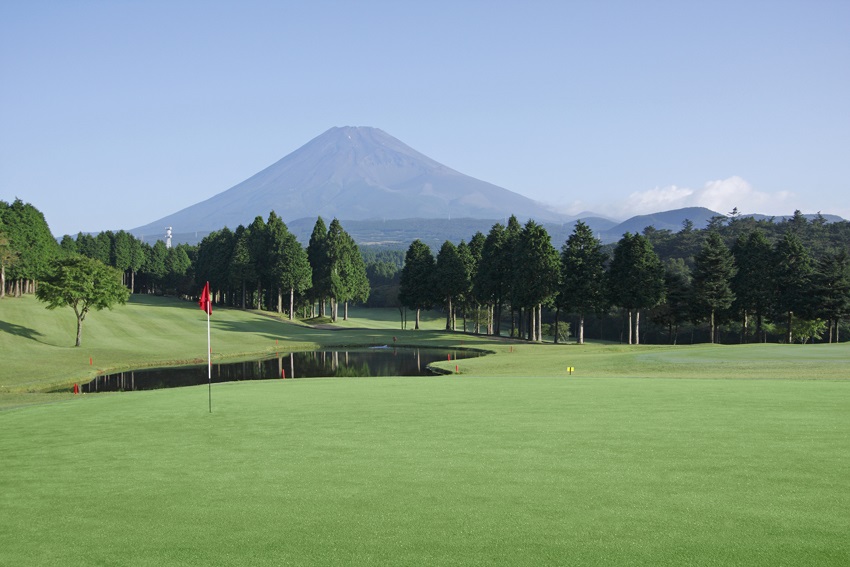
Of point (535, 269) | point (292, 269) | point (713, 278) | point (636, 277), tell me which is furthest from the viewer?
point (292, 269)

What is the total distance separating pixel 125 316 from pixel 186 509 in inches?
3526

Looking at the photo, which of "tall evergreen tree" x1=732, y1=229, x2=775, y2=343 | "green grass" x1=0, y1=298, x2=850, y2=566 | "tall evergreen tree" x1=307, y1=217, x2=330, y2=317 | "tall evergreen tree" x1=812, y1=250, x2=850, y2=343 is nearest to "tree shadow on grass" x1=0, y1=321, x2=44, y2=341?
"green grass" x1=0, y1=298, x2=850, y2=566

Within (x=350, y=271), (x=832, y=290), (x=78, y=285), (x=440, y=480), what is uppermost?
(x=350, y=271)

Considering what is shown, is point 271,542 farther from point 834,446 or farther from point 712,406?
point 712,406

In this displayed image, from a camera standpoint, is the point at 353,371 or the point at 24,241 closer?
the point at 353,371

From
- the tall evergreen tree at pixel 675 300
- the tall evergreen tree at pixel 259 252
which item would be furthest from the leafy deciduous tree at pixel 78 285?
the tall evergreen tree at pixel 675 300

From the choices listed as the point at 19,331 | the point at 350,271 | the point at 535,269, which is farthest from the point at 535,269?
the point at 19,331

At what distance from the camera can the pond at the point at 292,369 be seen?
49.6 m

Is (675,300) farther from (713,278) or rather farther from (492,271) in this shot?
(492,271)

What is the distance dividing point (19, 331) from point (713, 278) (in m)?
75.2

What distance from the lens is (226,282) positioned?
126500mm

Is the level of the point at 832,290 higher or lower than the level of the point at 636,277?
lower

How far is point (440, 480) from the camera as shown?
12.1m

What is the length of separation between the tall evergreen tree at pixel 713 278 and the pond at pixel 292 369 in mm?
27926
